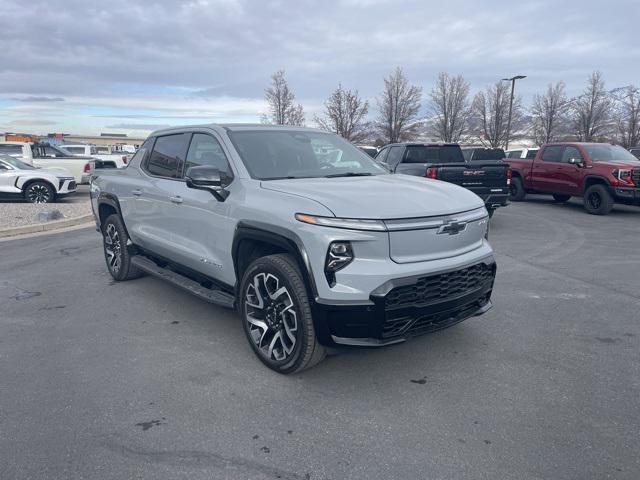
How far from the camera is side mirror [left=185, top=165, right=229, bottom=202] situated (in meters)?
3.96

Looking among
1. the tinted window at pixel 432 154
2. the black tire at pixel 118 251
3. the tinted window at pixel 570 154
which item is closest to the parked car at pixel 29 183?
the black tire at pixel 118 251

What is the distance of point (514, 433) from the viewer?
3041mm

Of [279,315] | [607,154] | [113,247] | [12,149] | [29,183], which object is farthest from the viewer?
[12,149]

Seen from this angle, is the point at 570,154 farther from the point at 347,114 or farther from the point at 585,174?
the point at 347,114

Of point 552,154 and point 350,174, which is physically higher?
point 350,174

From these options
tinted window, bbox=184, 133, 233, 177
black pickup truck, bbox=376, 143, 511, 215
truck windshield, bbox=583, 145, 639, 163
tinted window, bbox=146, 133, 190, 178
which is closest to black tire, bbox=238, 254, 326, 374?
tinted window, bbox=184, 133, 233, 177

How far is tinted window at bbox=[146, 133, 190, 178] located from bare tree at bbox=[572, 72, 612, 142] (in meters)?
40.6

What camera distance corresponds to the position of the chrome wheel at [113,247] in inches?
249

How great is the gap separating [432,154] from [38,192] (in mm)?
10702

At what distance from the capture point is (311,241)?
3320 millimetres

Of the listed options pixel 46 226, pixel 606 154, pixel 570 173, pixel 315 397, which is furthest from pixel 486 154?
pixel 315 397

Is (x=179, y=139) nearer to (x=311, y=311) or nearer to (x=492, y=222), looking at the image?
(x=311, y=311)

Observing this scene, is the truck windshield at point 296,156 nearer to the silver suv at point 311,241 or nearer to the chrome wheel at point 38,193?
the silver suv at point 311,241

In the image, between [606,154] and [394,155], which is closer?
[394,155]
